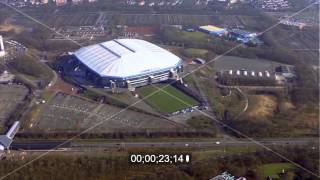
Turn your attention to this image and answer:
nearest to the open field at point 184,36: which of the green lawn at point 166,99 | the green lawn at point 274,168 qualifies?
the green lawn at point 166,99

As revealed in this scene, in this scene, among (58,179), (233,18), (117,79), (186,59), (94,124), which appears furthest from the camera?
(233,18)

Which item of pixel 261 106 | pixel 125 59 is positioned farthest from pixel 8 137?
pixel 261 106

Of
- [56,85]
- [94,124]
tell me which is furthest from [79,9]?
[94,124]

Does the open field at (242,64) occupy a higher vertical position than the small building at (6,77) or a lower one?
lower

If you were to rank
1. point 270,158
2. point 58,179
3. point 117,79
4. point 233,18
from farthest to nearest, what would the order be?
point 233,18 → point 117,79 → point 270,158 → point 58,179

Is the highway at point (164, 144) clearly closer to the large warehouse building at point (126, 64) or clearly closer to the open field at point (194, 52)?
the large warehouse building at point (126, 64)

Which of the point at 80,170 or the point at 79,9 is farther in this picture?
the point at 79,9

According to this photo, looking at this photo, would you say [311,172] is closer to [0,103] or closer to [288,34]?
[0,103]
